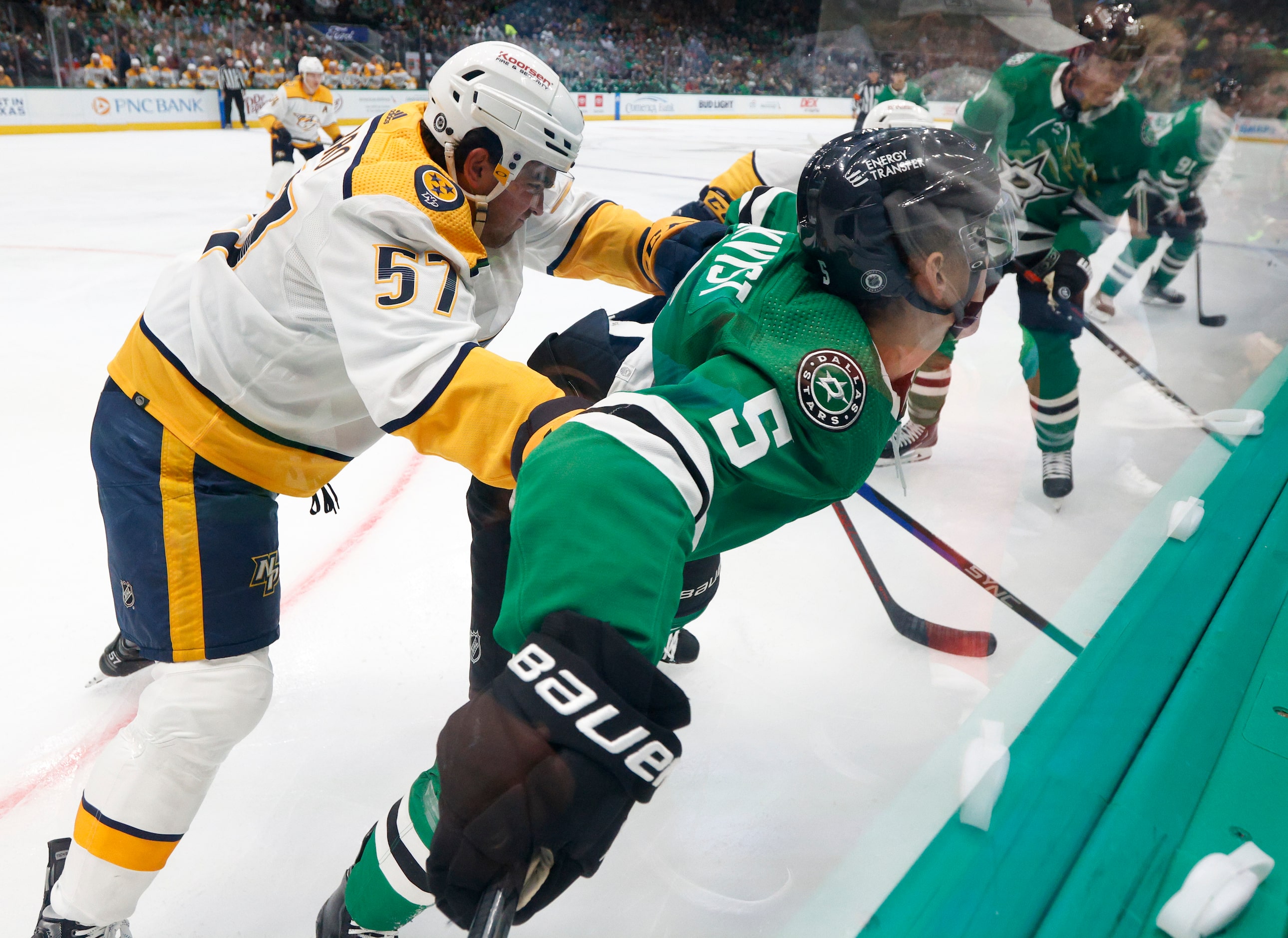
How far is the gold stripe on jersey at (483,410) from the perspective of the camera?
31.8 inches

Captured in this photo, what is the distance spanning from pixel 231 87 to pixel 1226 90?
11.3m

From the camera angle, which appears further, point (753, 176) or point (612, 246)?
point (753, 176)

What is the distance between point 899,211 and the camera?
0.75 metres

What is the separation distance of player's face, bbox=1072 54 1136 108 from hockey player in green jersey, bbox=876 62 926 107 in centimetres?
57

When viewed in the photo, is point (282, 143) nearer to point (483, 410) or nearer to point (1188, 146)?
point (1188, 146)

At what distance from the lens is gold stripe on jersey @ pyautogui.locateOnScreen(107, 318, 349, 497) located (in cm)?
110

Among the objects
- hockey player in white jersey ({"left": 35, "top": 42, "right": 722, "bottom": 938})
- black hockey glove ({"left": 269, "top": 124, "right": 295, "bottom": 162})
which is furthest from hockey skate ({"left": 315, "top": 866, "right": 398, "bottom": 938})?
black hockey glove ({"left": 269, "top": 124, "right": 295, "bottom": 162})

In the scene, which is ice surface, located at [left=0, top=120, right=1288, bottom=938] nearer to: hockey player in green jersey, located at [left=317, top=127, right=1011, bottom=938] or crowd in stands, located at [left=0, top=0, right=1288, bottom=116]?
crowd in stands, located at [left=0, top=0, right=1288, bottom=116]

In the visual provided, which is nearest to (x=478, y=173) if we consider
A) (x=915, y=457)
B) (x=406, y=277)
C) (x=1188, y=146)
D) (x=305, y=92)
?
(x=406, y=277)

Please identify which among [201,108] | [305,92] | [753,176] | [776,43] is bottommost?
[201,108]

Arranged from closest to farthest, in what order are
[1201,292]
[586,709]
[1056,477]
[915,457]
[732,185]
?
1. [586,709]
2. [732,185]
3. [1056,477]
4. [915,457]
5. [1201,292]

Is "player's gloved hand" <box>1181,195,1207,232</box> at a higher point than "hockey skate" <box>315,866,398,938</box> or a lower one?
higher

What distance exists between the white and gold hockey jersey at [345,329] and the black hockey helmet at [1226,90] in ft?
4.35

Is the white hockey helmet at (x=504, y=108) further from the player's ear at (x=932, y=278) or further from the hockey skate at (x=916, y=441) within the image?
the hockey skate at (x=916, y=441)
